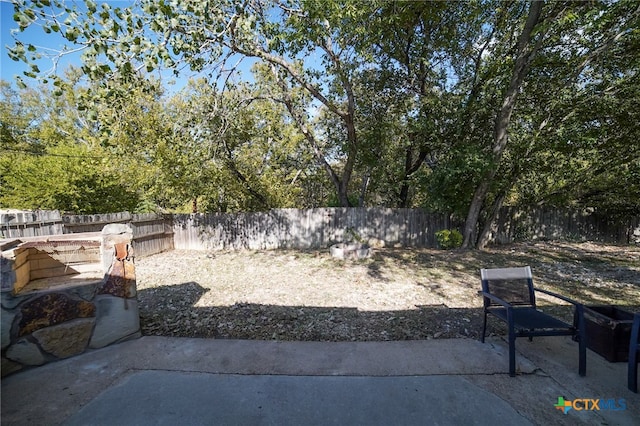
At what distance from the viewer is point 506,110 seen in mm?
7512

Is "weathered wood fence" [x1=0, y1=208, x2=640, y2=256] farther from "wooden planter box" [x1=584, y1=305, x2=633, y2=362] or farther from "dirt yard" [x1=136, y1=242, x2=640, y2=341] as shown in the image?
"wooden planter box" [x1=584, y1=305, x2=633, y2=362]

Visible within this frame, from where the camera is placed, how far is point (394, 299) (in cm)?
425

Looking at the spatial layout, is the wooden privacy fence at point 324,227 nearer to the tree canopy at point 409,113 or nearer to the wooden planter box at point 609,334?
the tree canopy at point 409,113

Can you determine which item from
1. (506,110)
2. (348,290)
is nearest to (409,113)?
(506,110)

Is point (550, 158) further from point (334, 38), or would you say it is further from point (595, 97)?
point (334, 38)

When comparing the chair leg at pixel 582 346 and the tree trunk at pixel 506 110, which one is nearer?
the chair leg at pixel 582 346

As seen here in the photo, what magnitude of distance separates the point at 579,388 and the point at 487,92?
8059 millimetres

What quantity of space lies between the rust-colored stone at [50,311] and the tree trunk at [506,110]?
8.64 meters

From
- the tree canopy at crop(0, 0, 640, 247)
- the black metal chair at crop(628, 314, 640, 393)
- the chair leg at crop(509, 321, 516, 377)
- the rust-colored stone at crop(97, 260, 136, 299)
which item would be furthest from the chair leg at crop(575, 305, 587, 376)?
the tree canopy at crop(0, 0, 640, 247)

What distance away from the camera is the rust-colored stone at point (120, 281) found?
266 centimetres

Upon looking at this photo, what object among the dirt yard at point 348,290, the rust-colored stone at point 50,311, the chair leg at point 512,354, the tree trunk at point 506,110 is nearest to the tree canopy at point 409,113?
the tree trunk at point 506,110

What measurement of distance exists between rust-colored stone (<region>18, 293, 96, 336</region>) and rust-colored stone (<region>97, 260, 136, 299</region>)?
0.18 metres

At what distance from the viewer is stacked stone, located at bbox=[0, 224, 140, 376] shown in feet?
7.51

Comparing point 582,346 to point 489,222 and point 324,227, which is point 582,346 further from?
point 324,227
